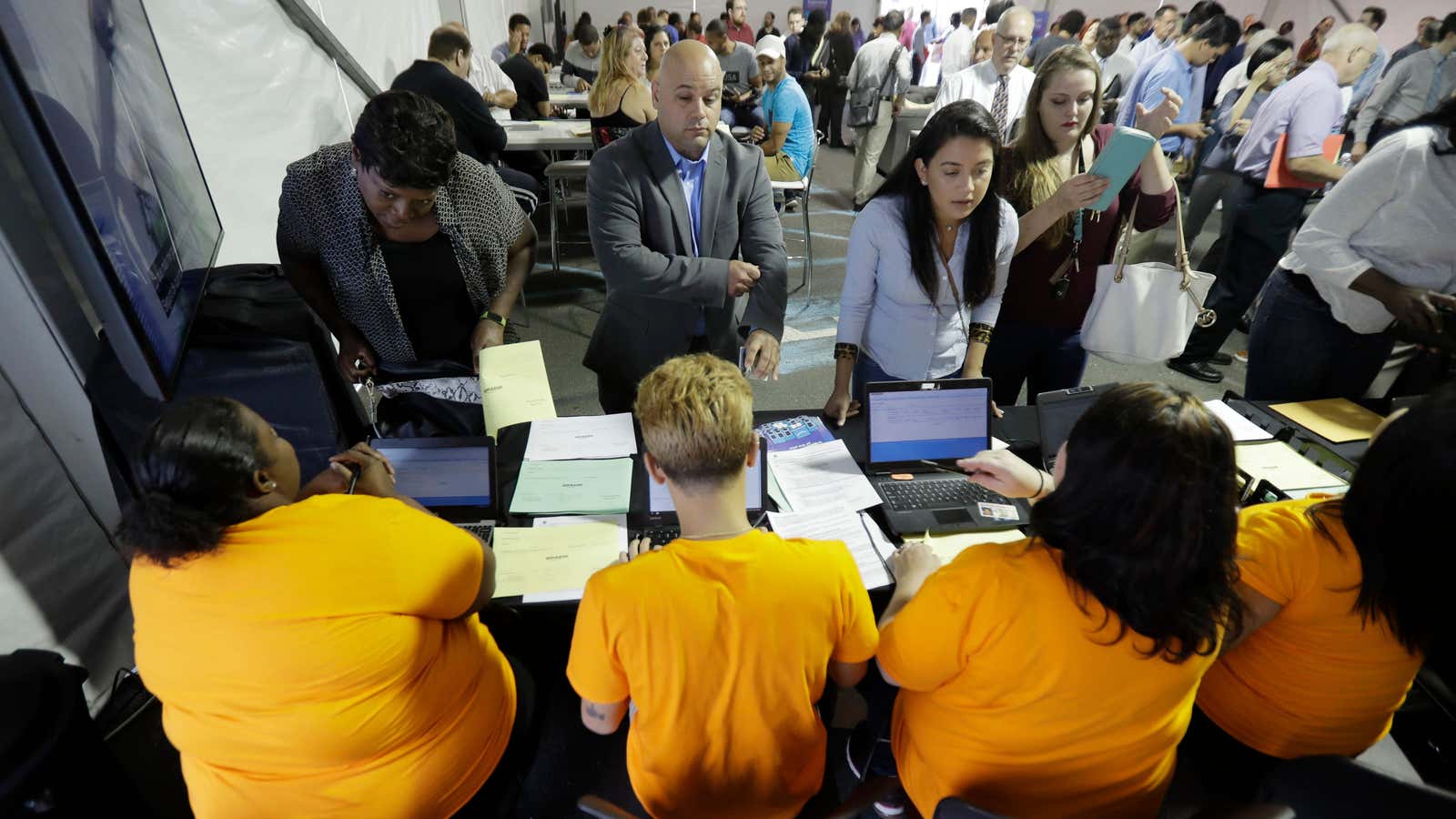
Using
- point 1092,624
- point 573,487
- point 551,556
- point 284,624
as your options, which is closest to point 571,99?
point 573,487

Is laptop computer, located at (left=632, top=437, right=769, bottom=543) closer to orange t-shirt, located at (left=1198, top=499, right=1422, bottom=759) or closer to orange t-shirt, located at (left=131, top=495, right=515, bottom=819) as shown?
orange t-shirt, located at (left=131, top=495, right=515, bottom=819)

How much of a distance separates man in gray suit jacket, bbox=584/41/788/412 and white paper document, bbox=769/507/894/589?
50 cm

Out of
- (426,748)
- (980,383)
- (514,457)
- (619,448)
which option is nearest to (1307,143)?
(980,383)

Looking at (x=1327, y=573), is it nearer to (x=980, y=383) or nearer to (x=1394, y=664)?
(x=1394, y=664)

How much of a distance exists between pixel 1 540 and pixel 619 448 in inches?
54.9

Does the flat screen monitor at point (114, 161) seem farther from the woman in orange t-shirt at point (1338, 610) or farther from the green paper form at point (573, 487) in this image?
the woman in orange t-shirt at point (1338, 610)

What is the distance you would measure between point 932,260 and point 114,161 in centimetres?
187

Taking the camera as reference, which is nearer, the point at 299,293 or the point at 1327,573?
the point at 1327,573

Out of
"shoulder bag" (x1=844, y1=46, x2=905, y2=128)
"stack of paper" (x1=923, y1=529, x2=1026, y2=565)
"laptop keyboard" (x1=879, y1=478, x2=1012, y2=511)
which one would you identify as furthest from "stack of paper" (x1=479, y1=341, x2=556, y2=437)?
"shoulder bag" (x1=844, y1=46, x2=905, y2=128)

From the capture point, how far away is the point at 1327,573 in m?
1.00

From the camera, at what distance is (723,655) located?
95 cm

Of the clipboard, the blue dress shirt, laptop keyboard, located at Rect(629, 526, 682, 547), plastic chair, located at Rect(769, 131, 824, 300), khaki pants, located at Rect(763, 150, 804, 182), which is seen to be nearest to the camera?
laptop keyboard, located at Rect(629, 526, 682, 547)

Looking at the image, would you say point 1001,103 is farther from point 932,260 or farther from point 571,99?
point 571,99

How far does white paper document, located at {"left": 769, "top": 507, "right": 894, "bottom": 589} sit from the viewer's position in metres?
1.44
